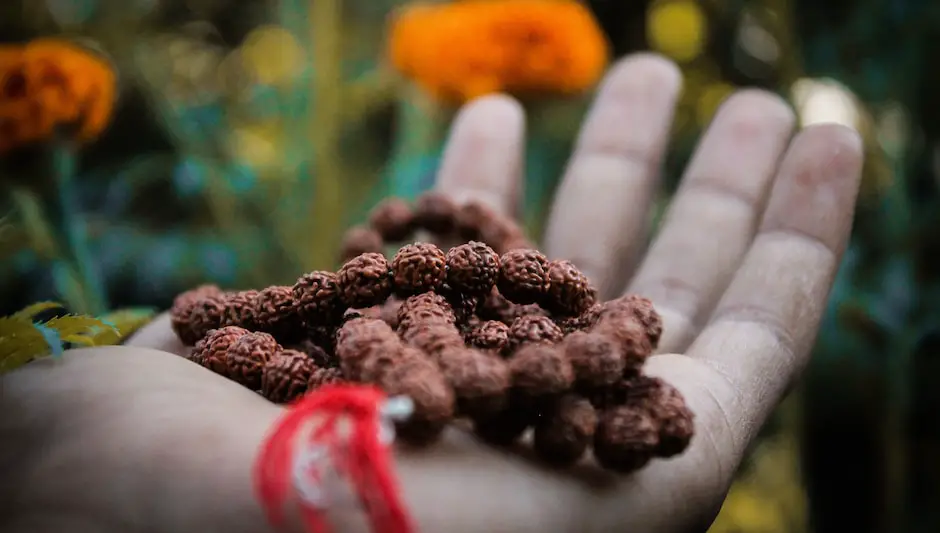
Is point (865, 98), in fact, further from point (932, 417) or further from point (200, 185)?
point (200, 185)

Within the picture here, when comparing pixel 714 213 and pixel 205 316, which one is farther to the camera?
pixel 714 213

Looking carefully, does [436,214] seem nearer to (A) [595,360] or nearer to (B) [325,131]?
(B) [325,131]

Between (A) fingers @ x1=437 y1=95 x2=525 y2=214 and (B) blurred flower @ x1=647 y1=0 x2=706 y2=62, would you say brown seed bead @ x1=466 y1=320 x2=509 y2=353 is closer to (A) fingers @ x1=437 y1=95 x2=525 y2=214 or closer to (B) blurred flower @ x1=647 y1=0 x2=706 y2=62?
(A) fingers @ x1=437 y1=95 x2=525 y2=214

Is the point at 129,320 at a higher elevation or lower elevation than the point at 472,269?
lower

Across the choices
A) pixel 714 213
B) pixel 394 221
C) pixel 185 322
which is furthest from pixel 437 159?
pixel 185 322

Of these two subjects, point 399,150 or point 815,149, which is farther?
point 399,150

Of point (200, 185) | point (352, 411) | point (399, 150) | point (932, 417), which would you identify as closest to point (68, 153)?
point (200, 185)

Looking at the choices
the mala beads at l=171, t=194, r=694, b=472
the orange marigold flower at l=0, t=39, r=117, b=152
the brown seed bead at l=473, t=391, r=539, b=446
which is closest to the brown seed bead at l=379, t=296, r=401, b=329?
the mala beads at l=171, t=194, r=694, b=472
